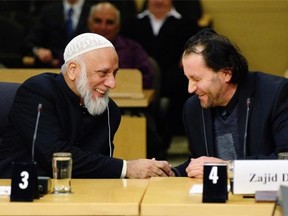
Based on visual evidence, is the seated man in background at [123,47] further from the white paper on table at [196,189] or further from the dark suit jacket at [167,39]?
the white paper on table at [196,189]

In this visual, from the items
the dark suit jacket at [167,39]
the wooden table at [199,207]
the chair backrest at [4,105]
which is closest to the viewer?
the wooden table at [199,207]

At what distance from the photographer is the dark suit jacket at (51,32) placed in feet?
31.5

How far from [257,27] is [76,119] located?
16.5ft

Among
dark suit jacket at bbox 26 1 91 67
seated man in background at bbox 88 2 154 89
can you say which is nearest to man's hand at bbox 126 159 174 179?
seated man in background at bbox 88 2 154 89

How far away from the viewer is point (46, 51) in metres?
9.46

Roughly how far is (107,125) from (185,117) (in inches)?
16.3

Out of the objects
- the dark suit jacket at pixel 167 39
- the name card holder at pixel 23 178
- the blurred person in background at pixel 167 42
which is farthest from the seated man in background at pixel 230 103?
the dark suit jacket at pixel 167 39

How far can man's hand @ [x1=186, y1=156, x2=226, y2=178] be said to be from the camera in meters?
4.61

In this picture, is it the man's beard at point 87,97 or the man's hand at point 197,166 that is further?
the man's beard at point 87,97

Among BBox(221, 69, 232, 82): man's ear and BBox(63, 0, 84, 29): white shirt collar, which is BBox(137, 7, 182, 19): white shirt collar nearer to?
BBox(63, 0, 84, 29): white shirt collar

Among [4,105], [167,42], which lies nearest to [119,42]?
[167,42]

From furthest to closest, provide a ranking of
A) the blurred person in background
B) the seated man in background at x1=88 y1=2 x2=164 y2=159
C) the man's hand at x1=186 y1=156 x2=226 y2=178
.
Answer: the blurred person in background → the seated man in background at x1=88 y1=2 x2=164 y2=159 → the man's hand at x1=186 y1=156 x2=226 y2=178

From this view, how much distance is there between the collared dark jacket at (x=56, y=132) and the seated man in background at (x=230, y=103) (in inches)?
17.1

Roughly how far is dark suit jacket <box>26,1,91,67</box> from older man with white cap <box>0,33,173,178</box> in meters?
4.37
